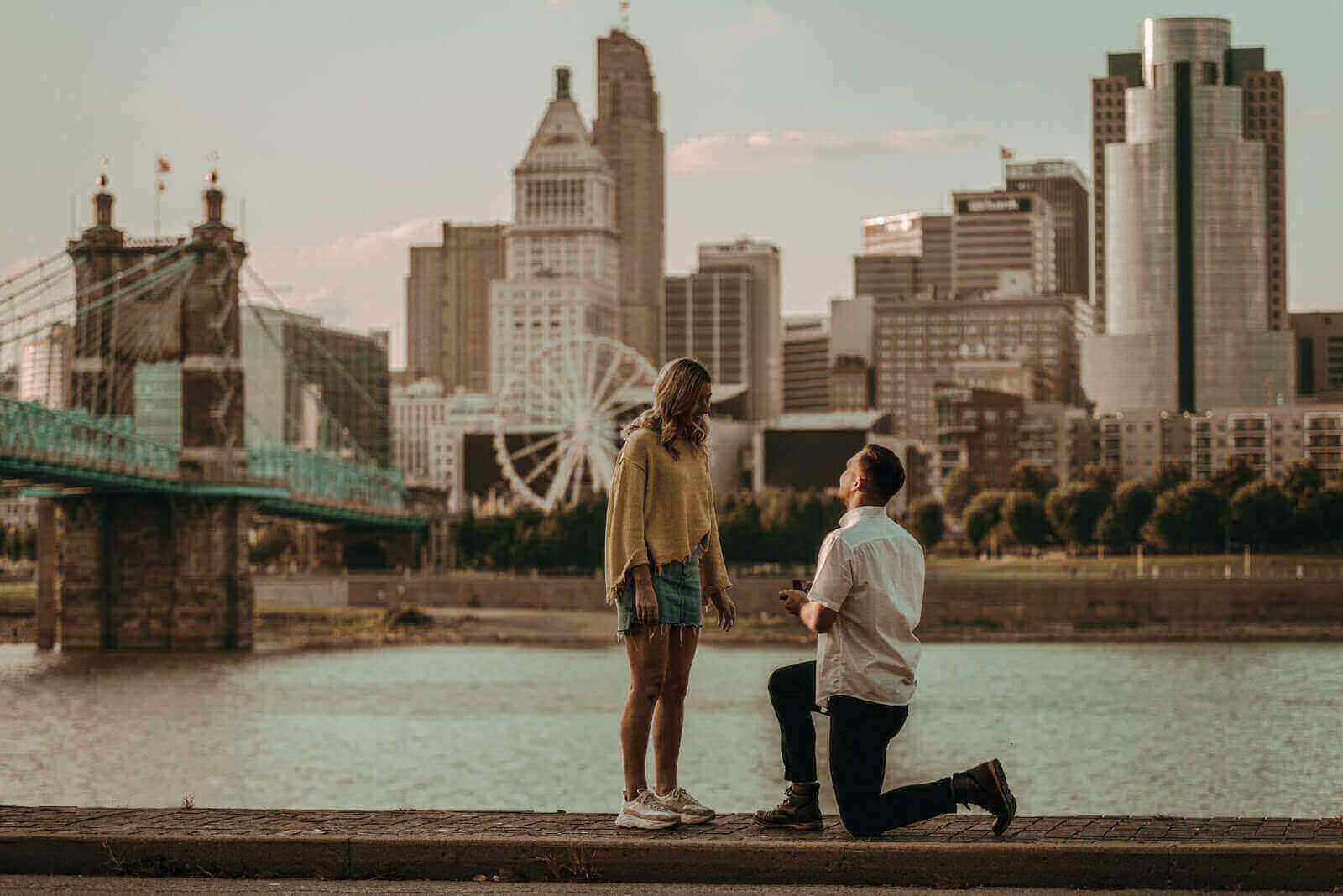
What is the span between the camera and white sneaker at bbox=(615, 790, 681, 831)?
1011cm

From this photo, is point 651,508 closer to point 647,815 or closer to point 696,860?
point 647,815

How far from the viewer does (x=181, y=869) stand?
9.79 meters

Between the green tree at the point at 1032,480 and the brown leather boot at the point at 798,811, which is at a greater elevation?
the green tree at the point at 1032,480

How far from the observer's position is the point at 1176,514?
10312 centimetres

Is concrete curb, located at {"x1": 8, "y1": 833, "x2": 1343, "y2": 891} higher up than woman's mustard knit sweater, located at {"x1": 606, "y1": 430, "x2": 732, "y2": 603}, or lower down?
lower down

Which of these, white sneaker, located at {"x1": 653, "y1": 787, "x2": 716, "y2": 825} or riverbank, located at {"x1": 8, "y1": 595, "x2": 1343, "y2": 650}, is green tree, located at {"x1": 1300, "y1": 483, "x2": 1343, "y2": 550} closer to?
riverbank, located at {"x1": 8, "y1": 595, "x2": 1343, "y2": 650}

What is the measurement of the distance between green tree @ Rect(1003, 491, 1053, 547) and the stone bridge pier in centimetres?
5062

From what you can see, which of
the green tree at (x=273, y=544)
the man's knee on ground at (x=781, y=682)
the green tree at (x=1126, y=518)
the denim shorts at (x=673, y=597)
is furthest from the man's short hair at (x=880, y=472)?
the green tree at (x=273, y=544)

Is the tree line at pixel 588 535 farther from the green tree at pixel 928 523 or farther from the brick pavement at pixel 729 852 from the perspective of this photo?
the brick pavement at pixel 729 852

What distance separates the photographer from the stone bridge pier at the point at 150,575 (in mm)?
74000

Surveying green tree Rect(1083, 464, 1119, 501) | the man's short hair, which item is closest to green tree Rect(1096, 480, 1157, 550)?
green tree Rect(1083, 464, 1119, 501)

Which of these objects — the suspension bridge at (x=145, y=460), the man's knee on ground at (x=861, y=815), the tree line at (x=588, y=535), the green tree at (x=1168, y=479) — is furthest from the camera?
the green tree at (x=1168, y=479)

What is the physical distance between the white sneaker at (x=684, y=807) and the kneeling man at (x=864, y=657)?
0.31 meters

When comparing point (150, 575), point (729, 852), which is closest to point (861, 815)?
point (729, 852)
